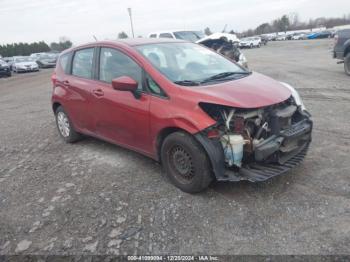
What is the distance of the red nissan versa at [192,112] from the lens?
10.9ft

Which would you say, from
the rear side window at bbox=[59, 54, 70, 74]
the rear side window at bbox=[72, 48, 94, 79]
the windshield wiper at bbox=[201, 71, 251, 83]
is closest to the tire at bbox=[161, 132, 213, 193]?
the windshield wiper at bbox=[201, 71, 251, 83]

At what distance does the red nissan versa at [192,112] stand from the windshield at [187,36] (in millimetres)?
9163

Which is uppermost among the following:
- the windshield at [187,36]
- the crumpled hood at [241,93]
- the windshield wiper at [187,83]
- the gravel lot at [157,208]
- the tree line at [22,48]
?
the tree line at [22,48]

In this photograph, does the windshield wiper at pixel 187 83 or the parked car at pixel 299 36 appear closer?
the windshield wiper at pixel 187 83

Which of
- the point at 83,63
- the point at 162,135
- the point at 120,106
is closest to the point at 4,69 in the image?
the point at 83,63

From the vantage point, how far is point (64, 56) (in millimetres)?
5645

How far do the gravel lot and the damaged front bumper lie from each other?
29 cm

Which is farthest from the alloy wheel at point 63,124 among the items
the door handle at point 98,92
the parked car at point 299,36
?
the parked car at point 299,36

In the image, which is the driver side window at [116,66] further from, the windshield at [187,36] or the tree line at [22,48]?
the tree line at [22,48]

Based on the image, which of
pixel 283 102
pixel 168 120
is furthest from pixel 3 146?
pixel 283 102

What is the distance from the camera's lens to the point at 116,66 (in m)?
→ 4.34

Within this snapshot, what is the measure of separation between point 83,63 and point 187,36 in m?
9.61

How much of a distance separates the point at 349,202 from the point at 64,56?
15.9 feet

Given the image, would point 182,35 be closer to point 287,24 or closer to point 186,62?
point 186,62
